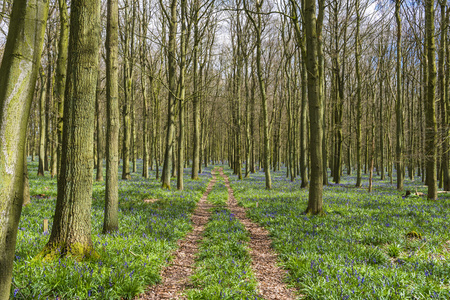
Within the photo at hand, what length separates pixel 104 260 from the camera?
178 inches

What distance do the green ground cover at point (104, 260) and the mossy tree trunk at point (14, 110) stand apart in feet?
2.30

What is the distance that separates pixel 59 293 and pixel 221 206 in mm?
8615

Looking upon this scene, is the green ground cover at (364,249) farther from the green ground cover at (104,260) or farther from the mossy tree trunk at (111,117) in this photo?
the mossy tree trunk at (111,117)

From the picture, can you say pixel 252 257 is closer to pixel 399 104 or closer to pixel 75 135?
pixel 75 135

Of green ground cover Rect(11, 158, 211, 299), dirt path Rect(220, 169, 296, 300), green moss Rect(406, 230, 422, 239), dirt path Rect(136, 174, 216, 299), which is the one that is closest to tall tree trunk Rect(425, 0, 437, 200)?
green moss Rect(406, 230, 422, 239)

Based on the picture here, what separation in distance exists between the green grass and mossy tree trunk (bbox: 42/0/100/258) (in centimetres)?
219

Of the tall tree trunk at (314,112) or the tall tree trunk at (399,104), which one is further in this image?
the tall tree trunk at (399,104)

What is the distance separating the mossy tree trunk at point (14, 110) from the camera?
2.31 metres

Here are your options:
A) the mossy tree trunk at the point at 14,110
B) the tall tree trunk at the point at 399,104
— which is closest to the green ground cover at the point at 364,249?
the mossy tree trunk at the point at 14,110

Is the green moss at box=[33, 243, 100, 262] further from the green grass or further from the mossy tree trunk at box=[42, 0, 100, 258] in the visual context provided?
the green grass

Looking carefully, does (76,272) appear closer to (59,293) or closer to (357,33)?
(59,293)

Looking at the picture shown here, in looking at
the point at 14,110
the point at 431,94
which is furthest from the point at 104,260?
the point at 431,94

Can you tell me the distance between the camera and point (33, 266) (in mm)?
3934

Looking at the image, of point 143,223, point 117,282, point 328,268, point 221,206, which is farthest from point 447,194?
point 117,282
